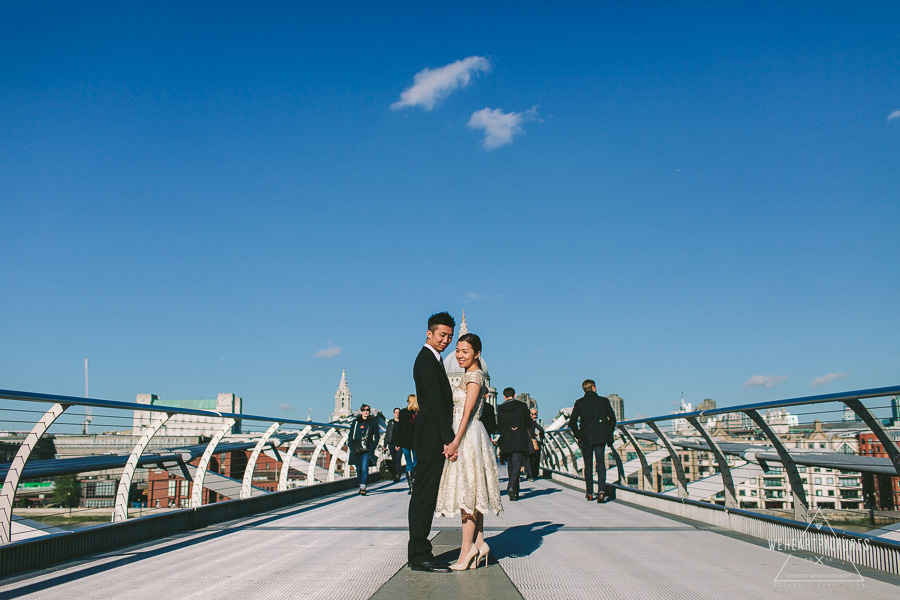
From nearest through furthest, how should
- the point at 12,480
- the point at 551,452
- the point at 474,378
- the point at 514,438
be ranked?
the point at 12,480 → the point at 474,378 → the point at 514,438 → the point at 551,452

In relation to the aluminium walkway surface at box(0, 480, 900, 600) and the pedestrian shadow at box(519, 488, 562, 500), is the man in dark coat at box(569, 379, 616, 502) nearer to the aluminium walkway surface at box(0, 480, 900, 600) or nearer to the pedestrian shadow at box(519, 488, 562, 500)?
the pedestrian shadow at box(519, 488, 562, 500)

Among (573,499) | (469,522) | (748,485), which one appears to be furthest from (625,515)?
(469,522)

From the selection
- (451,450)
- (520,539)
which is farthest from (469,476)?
(520,539)

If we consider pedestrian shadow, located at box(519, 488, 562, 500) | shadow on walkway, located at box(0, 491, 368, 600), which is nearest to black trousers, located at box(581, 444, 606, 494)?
pedestrian shadow, located at box(519, 488, 562, 500)

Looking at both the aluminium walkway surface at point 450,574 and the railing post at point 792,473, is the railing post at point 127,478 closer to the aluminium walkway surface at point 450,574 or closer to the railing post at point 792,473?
the aluminium walkway surface at point 450,574

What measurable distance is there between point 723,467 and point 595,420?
3.10 meters

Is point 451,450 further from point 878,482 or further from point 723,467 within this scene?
point 878,482

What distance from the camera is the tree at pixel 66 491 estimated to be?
603 centimetres

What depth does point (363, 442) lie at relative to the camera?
11773 millimetres

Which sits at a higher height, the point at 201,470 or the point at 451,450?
the point at 451,450

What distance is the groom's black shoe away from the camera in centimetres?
437

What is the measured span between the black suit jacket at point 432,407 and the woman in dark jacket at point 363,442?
740 centimetres

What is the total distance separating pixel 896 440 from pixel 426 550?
298 centimetres

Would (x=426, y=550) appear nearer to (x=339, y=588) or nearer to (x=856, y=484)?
(x=339, y=588)
